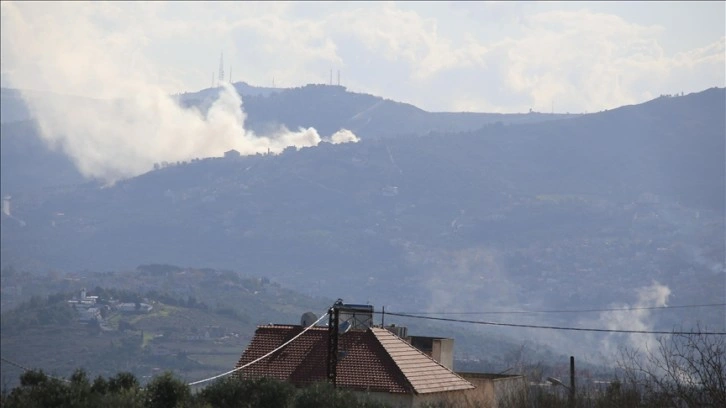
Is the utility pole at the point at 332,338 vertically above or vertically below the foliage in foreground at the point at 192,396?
above

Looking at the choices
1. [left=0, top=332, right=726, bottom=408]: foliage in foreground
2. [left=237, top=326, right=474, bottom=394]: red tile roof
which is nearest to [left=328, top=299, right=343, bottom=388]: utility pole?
[left=0, top=332, right=726, bottom=408]: foliage in foreground

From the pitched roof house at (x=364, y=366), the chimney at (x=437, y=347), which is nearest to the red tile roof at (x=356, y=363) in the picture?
the pitched roof house at (x=364, y=366)

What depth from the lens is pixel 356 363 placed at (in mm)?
53969

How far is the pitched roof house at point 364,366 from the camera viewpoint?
50856mm

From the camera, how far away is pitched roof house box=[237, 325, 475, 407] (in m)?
50.9

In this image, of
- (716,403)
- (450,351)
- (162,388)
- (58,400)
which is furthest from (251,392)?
(450,351)

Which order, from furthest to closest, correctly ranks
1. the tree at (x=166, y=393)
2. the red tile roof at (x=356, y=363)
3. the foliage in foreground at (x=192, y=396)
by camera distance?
1. the red tile roof at (x=356, y=363)
2. the tree at (x=166, y=393)
3. the foliage in foreground at (x=192, y=396)

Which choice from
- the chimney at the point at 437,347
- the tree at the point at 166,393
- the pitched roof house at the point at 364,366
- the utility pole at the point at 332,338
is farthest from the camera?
the chimney at the point at 437,347

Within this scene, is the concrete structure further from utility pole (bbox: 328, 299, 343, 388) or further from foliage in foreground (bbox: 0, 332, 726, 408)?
utility pole (bbox: 328, 299, 343, 388)

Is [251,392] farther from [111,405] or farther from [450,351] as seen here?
[450,351]

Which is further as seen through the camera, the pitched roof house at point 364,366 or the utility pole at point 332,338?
the pitched roof house at point 364,366

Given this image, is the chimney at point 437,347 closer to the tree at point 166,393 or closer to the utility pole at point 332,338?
the tree at point 166,393

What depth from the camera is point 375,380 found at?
51.7 metres

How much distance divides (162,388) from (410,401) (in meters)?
10.5
